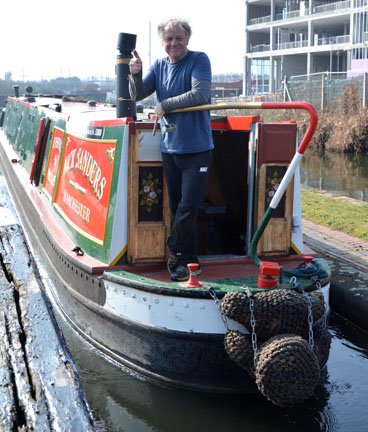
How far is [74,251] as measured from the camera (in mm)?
6273

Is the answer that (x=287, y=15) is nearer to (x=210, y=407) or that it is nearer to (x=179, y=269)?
(x=179, y=269)

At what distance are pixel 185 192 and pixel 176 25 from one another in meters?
1.35

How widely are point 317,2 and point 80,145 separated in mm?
58033

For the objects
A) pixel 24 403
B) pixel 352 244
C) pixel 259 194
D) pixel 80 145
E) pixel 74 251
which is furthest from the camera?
pixel 352 244

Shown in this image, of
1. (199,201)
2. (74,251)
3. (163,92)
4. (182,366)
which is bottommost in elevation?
(182,366)

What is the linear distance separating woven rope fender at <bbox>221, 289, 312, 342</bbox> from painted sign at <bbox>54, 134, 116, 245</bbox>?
1.69 m

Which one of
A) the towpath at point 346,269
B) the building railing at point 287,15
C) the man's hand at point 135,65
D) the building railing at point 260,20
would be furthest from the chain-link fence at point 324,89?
the building railing at point 260,20

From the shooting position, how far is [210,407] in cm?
495

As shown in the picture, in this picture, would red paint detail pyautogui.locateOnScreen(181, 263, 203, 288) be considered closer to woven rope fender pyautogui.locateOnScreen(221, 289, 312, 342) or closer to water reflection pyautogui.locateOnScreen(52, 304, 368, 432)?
woven rope fender pyautogui.locateOnScreen(221, 289, 312, 342)

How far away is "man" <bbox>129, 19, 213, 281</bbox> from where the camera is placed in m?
5.03

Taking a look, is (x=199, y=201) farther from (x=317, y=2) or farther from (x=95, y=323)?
(x=317, y=2)

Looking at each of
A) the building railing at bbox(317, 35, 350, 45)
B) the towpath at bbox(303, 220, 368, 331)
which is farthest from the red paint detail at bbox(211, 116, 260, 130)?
the building railing at bbox(317, 35, 350, 45)

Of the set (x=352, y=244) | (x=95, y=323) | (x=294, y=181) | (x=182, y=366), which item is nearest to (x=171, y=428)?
(x=182, y=366)

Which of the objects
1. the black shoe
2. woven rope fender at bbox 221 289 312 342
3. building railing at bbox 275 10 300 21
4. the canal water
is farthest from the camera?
building railing at bbox 275 10 300 21
